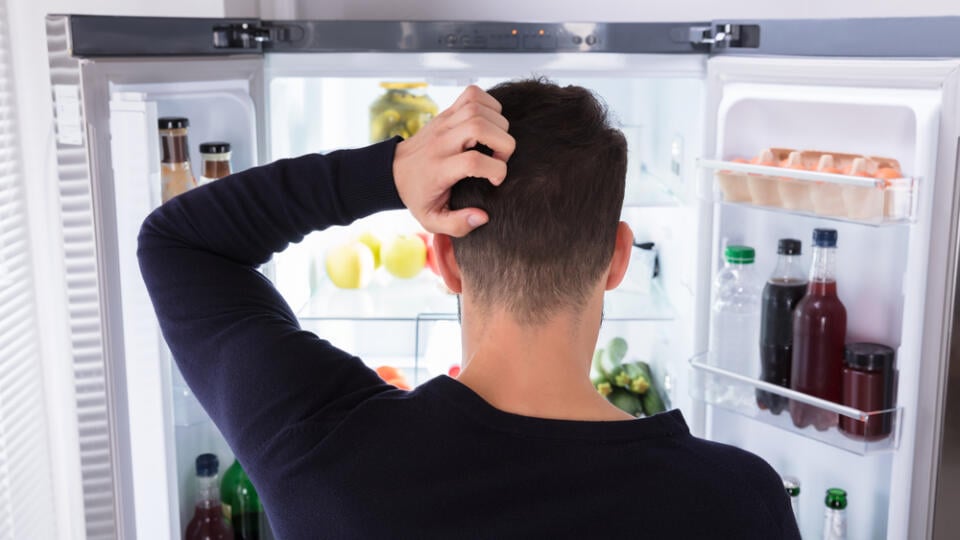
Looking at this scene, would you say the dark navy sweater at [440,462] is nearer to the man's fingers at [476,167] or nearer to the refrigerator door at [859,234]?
the man's fingers at [476,167]

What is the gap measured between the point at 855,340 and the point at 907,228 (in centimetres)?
21

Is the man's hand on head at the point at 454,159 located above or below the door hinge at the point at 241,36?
below

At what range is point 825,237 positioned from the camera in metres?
1.59

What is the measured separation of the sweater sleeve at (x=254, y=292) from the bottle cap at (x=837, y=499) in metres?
1.08

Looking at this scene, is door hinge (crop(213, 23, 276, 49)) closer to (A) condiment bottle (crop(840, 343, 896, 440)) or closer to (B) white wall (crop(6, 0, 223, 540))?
(B) white wall (crop(6, 0, 223, 540))

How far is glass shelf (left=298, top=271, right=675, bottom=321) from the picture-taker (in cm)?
206

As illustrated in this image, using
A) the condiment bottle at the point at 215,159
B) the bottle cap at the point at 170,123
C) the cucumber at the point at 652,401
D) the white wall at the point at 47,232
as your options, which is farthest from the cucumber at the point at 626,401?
the white wall at the point at 47,232

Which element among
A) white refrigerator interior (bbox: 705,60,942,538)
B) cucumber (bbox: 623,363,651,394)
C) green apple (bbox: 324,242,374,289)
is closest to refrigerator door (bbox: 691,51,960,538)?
white refrigerator interior (bbox: 705,60,942,538)

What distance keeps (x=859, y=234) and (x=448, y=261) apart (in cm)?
100

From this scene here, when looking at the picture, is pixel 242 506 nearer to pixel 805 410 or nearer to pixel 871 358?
pixel 805 410

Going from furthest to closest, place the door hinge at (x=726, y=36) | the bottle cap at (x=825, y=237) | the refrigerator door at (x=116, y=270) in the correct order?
the door hinge at (x=726, y=36), the bottle cap at (x=825, y=237), the refrigerator door at (x=116, y=270)

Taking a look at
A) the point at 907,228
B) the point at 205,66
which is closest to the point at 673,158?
the point at 907,228

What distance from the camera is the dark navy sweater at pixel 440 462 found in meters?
0.75

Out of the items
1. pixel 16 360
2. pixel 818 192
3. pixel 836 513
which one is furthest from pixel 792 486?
pixel 16 360
